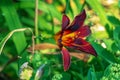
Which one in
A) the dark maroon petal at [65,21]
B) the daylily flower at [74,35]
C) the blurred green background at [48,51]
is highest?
the dark maroon petal at [65,21]

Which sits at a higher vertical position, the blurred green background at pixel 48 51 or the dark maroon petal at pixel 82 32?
the dark maroon petal at pixel 82 32

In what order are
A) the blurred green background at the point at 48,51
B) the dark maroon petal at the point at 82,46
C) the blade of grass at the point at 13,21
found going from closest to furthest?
the blurred green background at the point at 48,51 → the dark maroon petal at the point at 82,46 → the blade of grass at the point at 13,21

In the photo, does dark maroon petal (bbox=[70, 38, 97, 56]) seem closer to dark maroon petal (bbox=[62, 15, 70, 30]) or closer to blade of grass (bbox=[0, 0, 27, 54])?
dark maroon petal (bbox=[62, 15, 70, 30])

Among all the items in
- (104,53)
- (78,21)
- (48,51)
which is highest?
(78,21)

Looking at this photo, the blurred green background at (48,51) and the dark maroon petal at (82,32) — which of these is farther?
the dark maroon petal at (82,32)

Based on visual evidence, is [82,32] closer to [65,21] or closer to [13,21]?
[65,21]

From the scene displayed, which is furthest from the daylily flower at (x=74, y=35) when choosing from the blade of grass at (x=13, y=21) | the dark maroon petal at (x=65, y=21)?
the blade of grass at (x=13, y=21)

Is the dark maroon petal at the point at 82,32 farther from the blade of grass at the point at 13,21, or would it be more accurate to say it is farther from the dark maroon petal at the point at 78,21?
the blade of grass at the point at 13,21

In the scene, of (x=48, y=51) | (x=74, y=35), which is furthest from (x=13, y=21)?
(x=74, y=35)

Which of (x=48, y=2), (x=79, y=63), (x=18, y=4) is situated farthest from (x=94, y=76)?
(x=48, y=2)

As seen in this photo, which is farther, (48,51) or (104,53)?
(48,51)

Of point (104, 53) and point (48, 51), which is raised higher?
point (104, 53)
